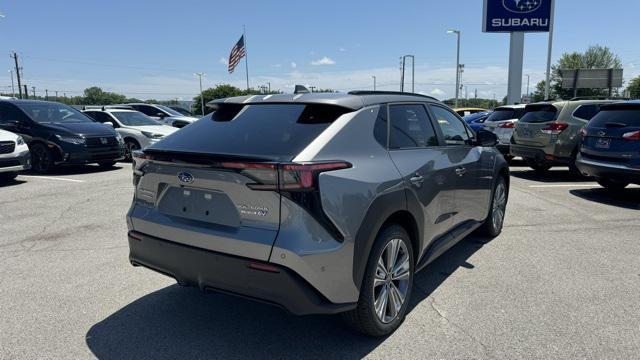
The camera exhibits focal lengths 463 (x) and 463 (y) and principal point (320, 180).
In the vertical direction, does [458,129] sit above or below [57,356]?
above

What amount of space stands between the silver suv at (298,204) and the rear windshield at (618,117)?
18.3ft

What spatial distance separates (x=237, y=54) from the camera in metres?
32.9

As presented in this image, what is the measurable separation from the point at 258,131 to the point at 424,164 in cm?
136

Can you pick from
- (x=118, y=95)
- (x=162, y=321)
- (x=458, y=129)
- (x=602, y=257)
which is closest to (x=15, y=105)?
(x=162, y=321)

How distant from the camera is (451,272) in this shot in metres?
4.43

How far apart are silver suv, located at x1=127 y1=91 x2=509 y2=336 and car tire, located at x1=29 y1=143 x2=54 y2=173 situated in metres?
8.64

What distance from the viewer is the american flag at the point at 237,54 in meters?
32.5

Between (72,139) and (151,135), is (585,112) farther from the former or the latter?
(72,139)

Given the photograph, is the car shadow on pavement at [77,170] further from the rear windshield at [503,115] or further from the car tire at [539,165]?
the rear windshield at [503,115]

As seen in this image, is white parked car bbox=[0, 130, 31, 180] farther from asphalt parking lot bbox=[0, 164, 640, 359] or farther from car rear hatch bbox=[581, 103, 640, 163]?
car rear hatch bbox=[581, 103, 640, 163]

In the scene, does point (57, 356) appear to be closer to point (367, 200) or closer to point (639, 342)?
point (367, 200)

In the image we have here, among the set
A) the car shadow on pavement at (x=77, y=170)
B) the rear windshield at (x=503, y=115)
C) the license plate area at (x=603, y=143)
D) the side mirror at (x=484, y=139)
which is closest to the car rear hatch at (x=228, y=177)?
the side mirror at (x=484, y=139)

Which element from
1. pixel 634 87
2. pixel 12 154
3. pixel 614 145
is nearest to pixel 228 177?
pixel 614 145

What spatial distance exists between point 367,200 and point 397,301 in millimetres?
900
